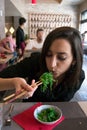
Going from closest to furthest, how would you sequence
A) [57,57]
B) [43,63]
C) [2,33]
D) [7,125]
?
[7,125] → [57,57] → [43,63] → [2,33]

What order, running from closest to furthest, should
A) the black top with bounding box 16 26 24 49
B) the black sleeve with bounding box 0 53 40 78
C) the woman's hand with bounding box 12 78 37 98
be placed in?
the woman's hand with bounding box 12 78 37 98
the black sleeve with bounding box 0 53 40 78
the black top with bounding box 16 26 24 49

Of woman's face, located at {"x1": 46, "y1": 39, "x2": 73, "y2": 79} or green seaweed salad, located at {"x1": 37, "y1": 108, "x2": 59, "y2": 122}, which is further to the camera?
woman's face, located at {"x1": 46, "y1": 39, "x2": 73, "y2": 79}

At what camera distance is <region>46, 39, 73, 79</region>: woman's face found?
3.54 feet

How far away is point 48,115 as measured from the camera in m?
0.97

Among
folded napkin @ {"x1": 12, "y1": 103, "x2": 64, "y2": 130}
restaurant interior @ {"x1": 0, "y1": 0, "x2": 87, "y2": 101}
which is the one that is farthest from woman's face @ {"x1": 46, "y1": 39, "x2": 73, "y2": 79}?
restaurant interior @ {"x1": 0, "y1": 0, "x2": 87, "y2": 101}

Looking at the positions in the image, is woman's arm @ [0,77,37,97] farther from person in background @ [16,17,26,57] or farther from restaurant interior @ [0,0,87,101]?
restaurant interior @ [0,0,87,101]

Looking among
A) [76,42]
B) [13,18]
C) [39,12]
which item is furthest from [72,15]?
[76,42]

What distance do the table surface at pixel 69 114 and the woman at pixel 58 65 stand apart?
0.16 metres

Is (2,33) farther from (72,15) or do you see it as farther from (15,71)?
(72,15)

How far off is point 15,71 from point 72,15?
9040 millimetres

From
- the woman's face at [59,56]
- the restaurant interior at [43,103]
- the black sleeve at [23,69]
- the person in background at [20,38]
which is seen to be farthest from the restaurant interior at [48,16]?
the woman's face at [59,56]

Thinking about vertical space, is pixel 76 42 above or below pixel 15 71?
above

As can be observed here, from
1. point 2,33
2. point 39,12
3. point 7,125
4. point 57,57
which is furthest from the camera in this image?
point 39,12

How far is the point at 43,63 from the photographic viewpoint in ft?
4.09
